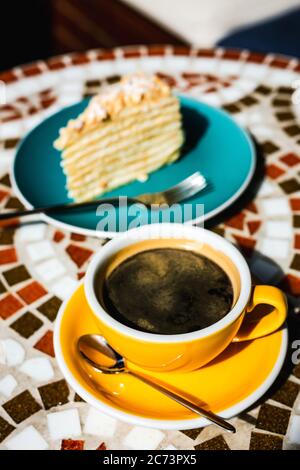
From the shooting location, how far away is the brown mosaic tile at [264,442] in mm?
724

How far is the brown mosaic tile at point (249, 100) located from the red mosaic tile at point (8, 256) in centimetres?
81

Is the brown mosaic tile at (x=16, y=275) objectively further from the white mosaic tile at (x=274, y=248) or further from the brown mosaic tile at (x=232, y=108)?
the brown mosaic tile at (x=232, y=108)

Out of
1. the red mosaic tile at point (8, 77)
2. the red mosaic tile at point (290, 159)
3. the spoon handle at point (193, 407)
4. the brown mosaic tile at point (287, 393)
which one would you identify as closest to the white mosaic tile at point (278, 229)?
the red mosaic tile at point (290, 159)

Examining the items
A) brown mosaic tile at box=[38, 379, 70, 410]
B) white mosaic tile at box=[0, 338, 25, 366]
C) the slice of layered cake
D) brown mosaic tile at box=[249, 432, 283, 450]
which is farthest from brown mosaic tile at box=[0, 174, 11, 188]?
brown mosaic tile at box=[249, 432, 283, 450]

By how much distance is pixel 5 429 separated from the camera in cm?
75

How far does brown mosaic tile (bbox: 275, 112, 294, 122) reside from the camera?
1.40m

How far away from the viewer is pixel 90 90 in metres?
1.58

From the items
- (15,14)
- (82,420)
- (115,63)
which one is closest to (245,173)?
(82,420)

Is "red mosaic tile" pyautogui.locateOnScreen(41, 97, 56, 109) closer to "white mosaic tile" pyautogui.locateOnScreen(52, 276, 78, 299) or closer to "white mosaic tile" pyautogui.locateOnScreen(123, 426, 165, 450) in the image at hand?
"white mosaic tile" pyautogui.locateOnScreen(52, 276, 78, 299)

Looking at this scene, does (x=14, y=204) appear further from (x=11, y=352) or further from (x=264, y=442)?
(x=264, y=442)

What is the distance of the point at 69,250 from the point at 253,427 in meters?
0.50

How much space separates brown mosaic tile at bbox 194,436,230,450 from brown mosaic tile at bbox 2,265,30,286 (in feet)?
1.52
